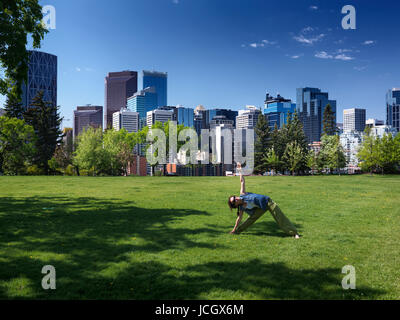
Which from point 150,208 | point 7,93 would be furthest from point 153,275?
point 7,93

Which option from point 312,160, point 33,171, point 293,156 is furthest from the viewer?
point 312,160

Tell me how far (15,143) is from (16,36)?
78.3 feet

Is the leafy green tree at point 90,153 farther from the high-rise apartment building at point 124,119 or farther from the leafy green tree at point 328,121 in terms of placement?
the leafy green tree at point 328,121

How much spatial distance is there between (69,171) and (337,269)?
191 ft

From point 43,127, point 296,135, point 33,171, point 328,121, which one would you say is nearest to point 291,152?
point 296,135

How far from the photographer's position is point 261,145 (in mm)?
68062

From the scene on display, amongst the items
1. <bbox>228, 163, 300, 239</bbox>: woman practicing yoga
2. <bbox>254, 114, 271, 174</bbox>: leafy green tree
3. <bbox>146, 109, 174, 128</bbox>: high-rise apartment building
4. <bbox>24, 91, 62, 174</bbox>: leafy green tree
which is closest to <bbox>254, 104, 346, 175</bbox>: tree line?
<bbox>254, 114, 271, 174</bbox>: leafy green tree

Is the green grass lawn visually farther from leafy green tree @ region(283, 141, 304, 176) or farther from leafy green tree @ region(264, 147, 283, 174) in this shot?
leafy green tree @ region(264, 147, 283, 174)

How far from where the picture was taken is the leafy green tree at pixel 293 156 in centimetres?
6232

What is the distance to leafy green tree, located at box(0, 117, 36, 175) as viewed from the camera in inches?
1213

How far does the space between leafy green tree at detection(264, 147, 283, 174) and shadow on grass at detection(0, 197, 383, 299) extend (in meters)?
55.4

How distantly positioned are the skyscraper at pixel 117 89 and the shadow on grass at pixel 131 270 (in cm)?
13883

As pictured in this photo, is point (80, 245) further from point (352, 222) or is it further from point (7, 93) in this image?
point (7, 93)

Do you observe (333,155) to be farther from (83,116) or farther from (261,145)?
(83,116)
